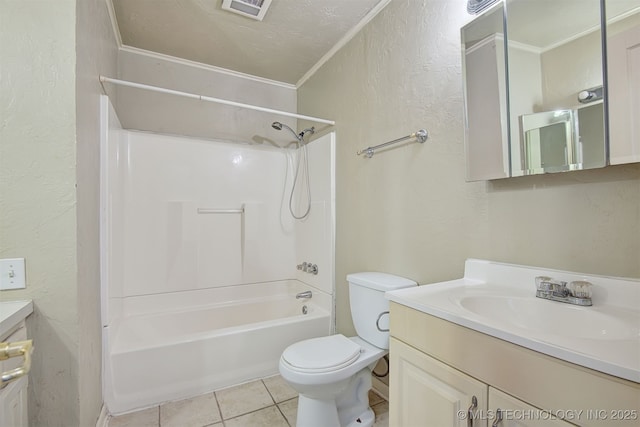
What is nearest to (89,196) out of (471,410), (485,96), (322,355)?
(322,355)

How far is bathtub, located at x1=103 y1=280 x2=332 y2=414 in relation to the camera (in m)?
1.71

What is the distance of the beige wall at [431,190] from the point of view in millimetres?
955

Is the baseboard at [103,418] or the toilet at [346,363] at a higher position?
the toilet at [346,363]

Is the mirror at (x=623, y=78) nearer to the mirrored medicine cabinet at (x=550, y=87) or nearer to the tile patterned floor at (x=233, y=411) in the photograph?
the mirrored medicine cabinet at (x=550, y=87)

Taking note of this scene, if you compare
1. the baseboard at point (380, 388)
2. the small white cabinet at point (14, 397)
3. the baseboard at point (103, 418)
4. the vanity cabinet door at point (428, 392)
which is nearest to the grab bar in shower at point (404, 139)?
the vanity cabinet door at point (428, 392)

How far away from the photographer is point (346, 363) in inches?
55.6

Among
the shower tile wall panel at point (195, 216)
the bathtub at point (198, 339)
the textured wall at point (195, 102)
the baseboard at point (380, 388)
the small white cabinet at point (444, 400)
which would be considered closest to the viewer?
the small white cabinet at point (444, 400)

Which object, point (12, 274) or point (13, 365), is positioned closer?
point (13, 365)

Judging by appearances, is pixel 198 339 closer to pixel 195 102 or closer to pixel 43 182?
pixel 43 182

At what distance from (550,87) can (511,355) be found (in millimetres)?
943

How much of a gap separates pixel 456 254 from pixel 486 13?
107 cm

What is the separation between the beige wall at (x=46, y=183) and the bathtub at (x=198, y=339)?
0.56 m

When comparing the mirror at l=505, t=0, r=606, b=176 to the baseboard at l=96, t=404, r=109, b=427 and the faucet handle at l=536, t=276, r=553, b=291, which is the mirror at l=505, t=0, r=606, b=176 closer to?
the faucet handle at l=536, t=276, r=553, b=291

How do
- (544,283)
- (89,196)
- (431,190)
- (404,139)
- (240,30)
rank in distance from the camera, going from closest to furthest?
(544,283) → (89,196) → (431,190) → (404,139) → (240,30)
